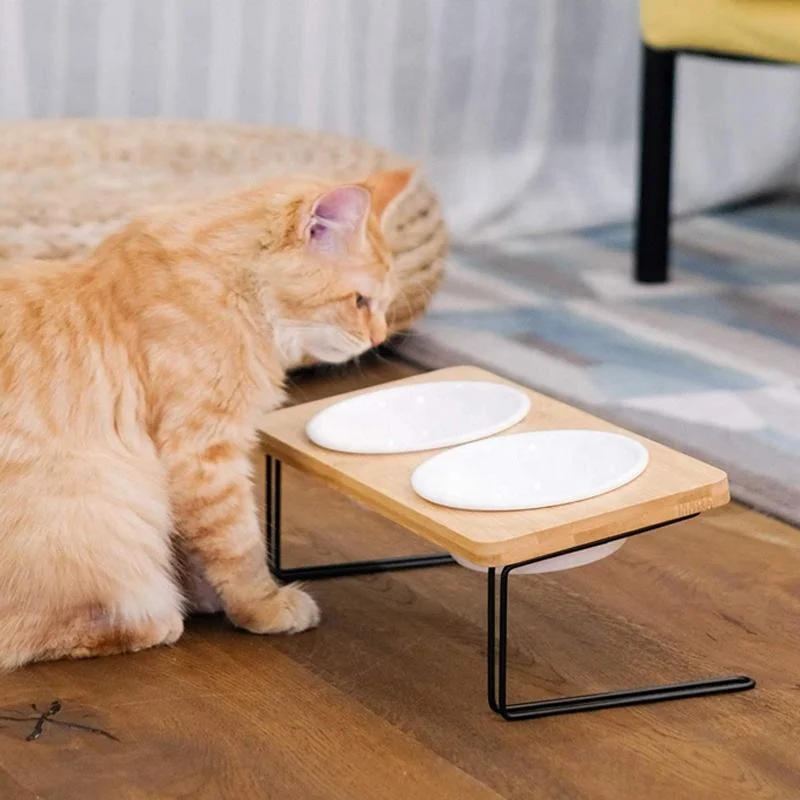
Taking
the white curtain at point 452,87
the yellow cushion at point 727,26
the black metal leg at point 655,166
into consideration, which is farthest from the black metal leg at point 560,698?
the white curtain at point 452,87

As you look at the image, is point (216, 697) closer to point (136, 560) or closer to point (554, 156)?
point (136, 560)

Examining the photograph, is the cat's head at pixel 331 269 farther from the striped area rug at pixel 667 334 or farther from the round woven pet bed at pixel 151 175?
the round woven pet bed at pixel 151 175

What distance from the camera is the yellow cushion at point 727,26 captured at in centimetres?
268

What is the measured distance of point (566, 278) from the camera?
319cm

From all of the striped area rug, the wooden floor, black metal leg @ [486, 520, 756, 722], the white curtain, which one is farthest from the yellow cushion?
black metal leg @ [486, 520, 756, 722]

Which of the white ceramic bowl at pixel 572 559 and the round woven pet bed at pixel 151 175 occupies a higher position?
the round woven pet bed at pixel 151 175

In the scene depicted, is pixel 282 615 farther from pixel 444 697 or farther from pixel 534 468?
pixel 534 468

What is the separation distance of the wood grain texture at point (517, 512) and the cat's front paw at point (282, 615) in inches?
6.3

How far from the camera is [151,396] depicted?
164 cm

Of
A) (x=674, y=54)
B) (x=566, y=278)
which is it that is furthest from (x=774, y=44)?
(x=566, y=278)

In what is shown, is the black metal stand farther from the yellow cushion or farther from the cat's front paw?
the yellow cushion

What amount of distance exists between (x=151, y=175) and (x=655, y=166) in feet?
3.33

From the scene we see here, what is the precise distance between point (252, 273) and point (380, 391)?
271 millimetres

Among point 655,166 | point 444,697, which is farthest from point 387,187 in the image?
point 655,166
